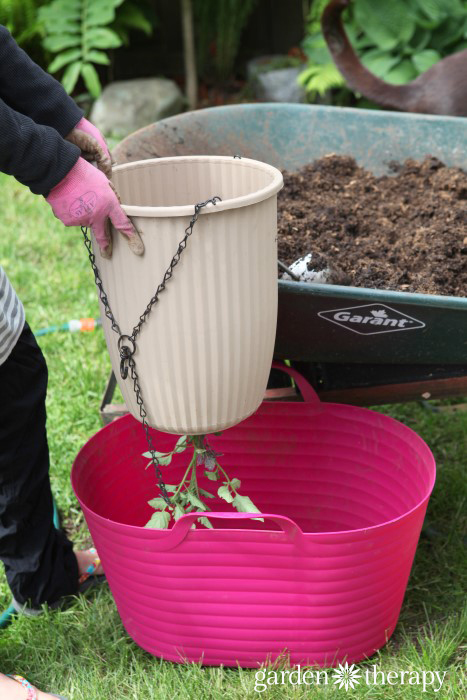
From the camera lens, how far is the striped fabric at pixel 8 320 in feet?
5.06

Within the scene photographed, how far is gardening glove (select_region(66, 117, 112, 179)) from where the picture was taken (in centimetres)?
140

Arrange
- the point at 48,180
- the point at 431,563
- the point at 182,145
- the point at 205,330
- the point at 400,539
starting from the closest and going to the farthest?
the point at 48,180 < the point at 205,330 < the point at 400,539 < the point at 431,563 < the point at 182,145

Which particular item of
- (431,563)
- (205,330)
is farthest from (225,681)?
(205,330)

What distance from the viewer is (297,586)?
1564 millimetres

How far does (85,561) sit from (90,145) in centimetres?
105

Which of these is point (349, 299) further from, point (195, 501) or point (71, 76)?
point (71, 76)

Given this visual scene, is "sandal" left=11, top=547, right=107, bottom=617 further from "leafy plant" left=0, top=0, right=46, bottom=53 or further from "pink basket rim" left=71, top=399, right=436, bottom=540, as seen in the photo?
"leafy plant" left=0, top=0, right=46, bottom=53

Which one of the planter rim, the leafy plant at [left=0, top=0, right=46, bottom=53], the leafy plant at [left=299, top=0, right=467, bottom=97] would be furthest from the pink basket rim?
the leafy plant at [left=0, top=0, right=46, bottom=53]

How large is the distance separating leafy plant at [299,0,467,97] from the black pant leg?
322 cm

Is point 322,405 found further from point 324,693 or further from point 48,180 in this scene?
point 48,180

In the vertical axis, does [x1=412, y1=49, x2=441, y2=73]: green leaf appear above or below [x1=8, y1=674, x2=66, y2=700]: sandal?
above

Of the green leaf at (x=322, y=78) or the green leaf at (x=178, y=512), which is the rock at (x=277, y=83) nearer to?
the green leaf at (x=322, y=78)

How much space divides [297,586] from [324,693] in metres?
0.21

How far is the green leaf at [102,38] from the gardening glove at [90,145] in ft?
12.3
